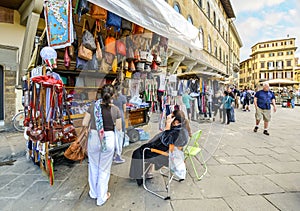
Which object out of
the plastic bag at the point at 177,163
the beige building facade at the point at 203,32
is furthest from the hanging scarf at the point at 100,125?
the beige building facade at the point at 203,32

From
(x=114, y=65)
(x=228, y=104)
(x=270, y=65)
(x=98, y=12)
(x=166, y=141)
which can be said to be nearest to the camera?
(x=166, y=141)

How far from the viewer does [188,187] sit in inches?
90.0

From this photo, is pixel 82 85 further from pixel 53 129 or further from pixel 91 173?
pixel 91 173

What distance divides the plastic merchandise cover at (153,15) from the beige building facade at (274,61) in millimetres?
50810

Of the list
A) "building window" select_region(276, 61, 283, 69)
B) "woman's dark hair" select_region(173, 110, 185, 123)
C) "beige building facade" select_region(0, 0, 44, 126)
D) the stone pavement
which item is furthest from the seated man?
"building window" select_region(276, 61, 283, 69)

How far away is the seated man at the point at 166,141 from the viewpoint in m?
2.06

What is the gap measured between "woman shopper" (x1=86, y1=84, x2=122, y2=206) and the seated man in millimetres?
431

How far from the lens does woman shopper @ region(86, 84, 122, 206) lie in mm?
1972

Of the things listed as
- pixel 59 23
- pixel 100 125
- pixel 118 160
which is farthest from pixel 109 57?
pixel 118 160

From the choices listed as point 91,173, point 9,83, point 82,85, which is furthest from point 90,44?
point 9,83

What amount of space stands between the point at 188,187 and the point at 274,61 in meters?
58.3

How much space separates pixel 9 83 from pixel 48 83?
4.24 m

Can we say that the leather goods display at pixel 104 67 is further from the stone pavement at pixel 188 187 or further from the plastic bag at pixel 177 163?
the plastic bag at pixel 177 163

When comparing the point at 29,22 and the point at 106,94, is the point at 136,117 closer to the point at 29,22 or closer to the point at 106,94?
the point at 106,94
